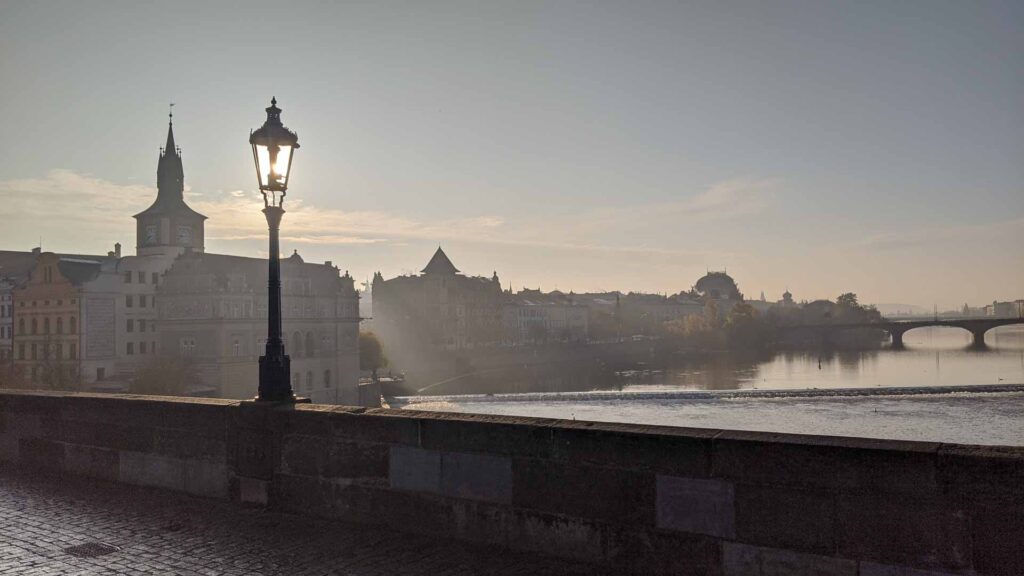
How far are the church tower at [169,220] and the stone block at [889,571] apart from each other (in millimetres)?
80948

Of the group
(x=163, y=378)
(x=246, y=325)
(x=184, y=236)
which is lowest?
(x=163, y=378)

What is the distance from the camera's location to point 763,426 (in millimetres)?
47281

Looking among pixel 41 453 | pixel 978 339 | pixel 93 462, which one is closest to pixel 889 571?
pixel 93 462

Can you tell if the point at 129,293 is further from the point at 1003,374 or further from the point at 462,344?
the point at 1003,374

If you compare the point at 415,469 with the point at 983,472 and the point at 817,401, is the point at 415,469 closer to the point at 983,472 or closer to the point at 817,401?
the point at 983,472

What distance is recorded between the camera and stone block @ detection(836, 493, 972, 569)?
4480 millimetres

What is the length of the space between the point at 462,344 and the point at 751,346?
153ft

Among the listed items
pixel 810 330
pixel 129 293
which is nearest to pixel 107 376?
pixel 129 293

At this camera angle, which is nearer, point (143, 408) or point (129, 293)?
point (143, 408)

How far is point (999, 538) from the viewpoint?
436 cm

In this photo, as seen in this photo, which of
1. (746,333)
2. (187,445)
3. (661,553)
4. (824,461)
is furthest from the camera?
(746,333)

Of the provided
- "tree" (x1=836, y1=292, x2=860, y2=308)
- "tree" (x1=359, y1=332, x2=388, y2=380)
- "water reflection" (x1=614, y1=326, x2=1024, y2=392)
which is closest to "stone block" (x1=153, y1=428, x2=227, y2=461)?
"water reflection" (x1=614, y1=326, x2=1024, y2=392)

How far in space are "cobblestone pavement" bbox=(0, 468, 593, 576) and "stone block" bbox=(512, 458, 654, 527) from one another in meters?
0.39

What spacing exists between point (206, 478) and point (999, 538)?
267 inches
